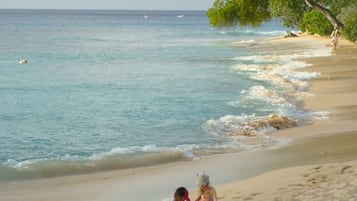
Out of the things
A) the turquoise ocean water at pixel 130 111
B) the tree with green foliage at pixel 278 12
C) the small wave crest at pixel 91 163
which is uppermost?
the tree with green foliage at pixel 278 12

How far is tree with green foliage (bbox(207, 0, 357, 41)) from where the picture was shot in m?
17.6

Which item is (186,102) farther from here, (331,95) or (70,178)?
(70,178)

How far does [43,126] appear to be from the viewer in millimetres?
22344

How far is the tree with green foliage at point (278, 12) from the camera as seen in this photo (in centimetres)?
1761

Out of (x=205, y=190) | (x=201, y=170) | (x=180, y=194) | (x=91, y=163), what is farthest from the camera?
(x=91, y=163)

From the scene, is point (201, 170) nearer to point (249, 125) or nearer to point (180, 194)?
point (180, 194)

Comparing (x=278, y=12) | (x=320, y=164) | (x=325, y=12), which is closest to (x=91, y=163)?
(x=320, y=164)

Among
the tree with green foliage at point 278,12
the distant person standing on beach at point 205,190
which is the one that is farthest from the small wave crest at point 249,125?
the distant person standing on beach at point 205,190

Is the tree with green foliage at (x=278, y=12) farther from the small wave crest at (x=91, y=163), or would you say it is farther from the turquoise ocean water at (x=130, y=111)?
the small wave crest at (x=91, y=163)

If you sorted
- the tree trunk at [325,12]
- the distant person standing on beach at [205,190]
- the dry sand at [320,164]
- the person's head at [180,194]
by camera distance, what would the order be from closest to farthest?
the person's head at [180,194], the distant person standing on beach at [205,190], the dry sand at [320,164], the tree trunk at [325,12]

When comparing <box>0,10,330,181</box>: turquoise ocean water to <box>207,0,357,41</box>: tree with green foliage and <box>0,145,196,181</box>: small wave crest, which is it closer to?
<box>0,145,196,181</box>: small wave crest

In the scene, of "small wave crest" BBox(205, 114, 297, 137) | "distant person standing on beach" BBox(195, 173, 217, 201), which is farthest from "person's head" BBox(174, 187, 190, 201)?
"small wave crest" BBox(205, 114, 297, 137)

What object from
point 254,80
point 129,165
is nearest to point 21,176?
point 129,165

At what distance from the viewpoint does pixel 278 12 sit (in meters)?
17.8
